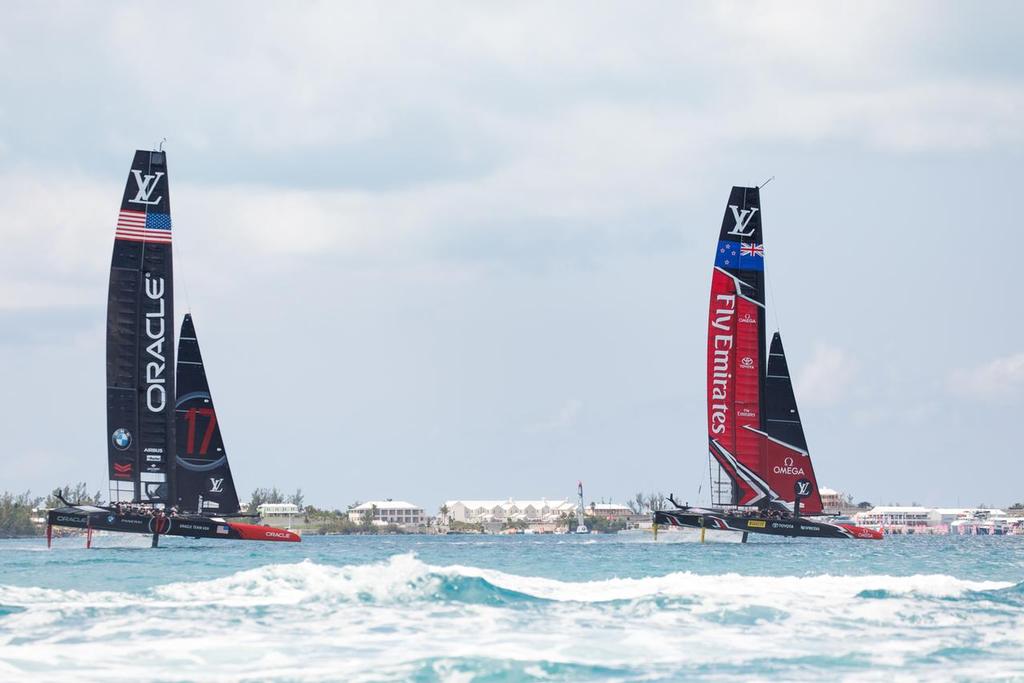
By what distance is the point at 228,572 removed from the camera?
145 ft

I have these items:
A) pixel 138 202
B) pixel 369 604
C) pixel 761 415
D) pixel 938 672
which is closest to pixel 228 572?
pixel 369 604

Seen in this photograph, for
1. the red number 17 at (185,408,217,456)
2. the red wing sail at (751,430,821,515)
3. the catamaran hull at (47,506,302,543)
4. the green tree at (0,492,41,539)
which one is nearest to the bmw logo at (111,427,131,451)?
the red number 17 at (185,408,217,456)

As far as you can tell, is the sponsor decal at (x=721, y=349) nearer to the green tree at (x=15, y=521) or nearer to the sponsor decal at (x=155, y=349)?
the sponsor decal at (x=155, y=349)

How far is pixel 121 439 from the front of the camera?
7056 cm

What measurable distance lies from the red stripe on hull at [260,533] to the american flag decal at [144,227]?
531 inches

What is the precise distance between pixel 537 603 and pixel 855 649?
827 cm

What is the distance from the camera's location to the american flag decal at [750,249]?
76250 mm

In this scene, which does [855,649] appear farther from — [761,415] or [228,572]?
[761,415]

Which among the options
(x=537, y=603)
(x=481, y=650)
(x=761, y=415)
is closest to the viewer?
(x=481, y=650)

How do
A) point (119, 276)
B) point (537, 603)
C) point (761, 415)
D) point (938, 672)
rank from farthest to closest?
1. point (761, 415)
2. point (119, 276)
3. point (537, 603)
4. point (938, 672)

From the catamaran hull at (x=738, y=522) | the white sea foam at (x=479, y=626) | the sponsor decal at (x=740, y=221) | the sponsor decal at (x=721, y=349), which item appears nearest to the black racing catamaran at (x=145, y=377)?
the catamaran hull at (x=738, y=522)

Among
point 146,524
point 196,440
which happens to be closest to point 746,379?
point 196,440

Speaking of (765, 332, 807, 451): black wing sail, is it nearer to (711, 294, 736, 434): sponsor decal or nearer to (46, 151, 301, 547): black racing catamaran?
(711, 294, 736, 434): sponsor decal

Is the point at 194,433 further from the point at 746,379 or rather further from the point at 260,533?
the point at 746,379
